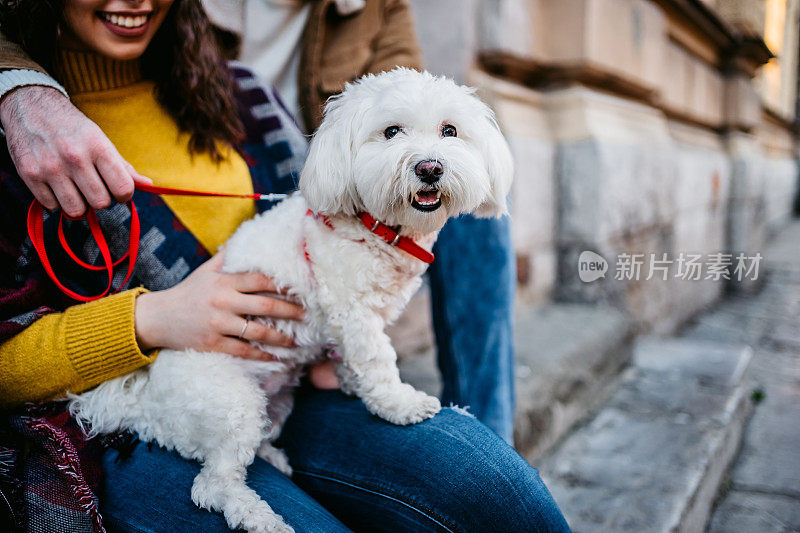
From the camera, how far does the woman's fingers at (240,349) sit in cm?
112

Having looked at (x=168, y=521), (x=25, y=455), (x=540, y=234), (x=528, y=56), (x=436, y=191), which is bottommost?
(x=168, y=521)

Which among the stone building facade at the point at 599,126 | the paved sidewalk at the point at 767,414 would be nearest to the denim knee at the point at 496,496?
the paved sidewalk at the point at 767,414

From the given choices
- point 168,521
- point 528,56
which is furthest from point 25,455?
point 528,56

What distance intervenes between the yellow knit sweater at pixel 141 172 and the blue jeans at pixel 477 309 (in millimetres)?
539

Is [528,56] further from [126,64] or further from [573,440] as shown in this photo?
[126,64]

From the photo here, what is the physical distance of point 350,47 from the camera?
154 centimetres

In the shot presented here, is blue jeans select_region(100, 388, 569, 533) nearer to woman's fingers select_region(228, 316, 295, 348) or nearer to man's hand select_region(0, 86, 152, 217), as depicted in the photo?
woman's fingers select_region(228, 316, 295, 348)

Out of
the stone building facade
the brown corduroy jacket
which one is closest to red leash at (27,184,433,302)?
the brown corduroy jacket

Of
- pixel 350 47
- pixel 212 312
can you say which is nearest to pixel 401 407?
pixel 212 312

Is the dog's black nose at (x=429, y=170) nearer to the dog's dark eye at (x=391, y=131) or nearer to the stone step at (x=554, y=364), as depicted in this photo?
the dog's dark eye at (x=391, y=131)

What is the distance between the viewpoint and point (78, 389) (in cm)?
107

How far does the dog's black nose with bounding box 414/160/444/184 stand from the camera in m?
0.98

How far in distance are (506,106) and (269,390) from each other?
6.37ft

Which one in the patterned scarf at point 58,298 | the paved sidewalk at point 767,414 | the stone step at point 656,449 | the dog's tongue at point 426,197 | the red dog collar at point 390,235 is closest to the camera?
the patterned scarf at point 58,298
